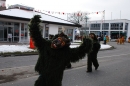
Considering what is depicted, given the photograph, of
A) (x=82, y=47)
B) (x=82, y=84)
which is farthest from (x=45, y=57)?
(x=82, y=84)

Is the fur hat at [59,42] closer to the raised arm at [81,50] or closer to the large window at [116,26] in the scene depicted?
the raised arm at [81,50]

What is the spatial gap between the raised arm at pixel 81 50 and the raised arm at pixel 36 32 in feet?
1.84

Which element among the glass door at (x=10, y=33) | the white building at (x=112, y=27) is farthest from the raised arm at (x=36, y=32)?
the white building at (x=112, y=27)

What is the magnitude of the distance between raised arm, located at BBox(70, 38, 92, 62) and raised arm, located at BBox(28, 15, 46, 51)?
56 cm

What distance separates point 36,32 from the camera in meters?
3.07

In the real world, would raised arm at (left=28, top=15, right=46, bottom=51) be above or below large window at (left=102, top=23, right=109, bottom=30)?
below

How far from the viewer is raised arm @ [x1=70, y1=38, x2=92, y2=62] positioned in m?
2.87

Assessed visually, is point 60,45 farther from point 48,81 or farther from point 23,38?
point 23,38

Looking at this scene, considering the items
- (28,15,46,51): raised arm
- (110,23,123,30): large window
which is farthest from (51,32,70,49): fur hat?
(110,23,123,30): large window

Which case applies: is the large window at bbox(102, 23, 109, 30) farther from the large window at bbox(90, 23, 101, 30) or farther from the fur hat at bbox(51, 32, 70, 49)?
the fur hat at bbox(51, 32, 70, 49)

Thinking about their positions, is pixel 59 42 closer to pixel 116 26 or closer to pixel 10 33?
pixel 10 33

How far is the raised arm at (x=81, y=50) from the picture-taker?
2871 mm

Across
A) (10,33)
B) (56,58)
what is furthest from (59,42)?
(10,33)

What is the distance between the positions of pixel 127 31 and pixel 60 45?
63.4 meters
